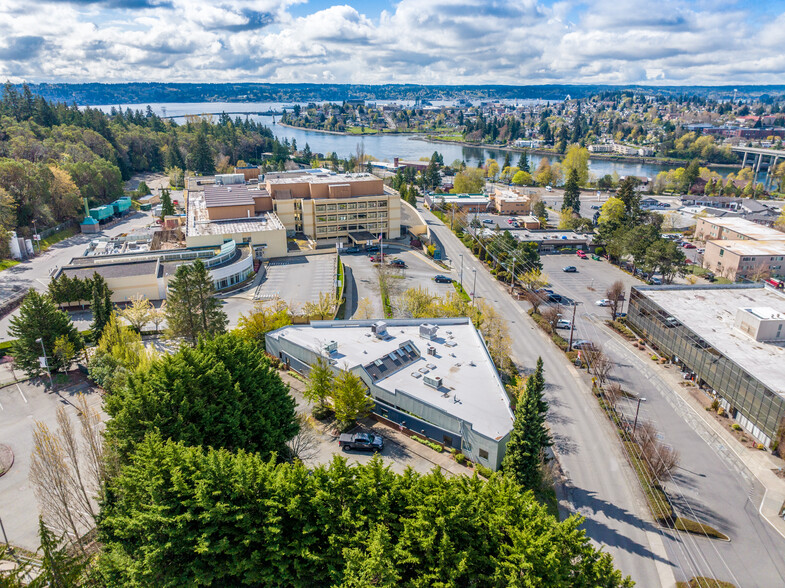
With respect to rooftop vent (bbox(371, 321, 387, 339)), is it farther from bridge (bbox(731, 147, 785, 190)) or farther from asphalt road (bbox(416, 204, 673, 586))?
bridge (bbox(731, 147, 785, 190))

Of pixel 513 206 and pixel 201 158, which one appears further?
pixel 201 158

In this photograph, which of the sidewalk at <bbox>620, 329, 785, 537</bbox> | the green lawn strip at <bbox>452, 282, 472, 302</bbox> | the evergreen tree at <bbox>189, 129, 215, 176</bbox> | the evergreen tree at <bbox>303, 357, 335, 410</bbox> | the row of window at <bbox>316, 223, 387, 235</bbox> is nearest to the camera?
the sidewalk at <bbox>620, 329, 785, 537</bbox>

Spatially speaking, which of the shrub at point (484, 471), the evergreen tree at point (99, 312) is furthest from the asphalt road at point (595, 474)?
the evergreen tree at point (99, 312)

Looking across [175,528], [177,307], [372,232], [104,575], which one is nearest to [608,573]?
[175,528]

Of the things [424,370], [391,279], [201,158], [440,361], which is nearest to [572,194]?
[391,279]

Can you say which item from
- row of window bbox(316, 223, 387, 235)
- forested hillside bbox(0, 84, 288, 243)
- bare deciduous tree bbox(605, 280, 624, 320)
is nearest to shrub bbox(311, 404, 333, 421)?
bare deciduous tree bbox(605, 280, 624, 320)

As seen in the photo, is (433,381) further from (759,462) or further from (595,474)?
(759,462)
